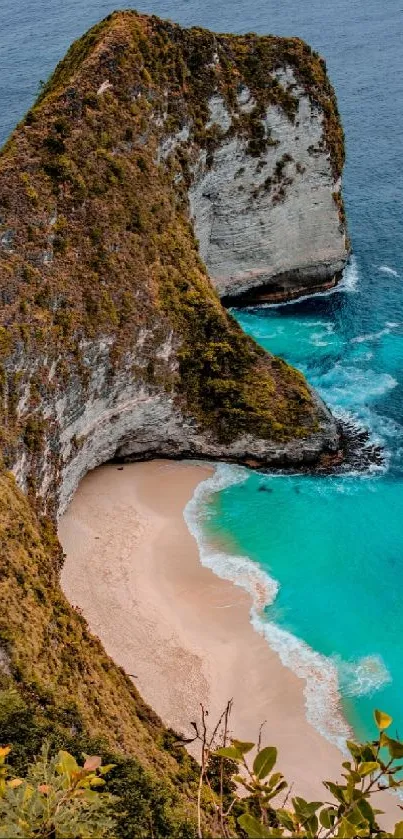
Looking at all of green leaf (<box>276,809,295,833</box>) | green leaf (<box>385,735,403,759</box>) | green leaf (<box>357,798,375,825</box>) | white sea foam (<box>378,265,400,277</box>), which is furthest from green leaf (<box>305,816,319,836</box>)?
white sea foam (<box>378,265,400,277</box>)

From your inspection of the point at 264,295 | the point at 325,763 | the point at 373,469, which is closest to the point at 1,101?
the point at 264,295

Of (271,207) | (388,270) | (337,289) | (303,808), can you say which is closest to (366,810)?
(303,808)

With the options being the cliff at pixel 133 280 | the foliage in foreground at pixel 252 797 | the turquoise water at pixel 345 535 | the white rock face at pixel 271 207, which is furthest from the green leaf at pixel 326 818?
the white rock face at pixel 271 207

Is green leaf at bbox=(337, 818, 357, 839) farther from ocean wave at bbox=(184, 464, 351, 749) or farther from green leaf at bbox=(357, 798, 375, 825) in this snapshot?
ocean wave at bbox=(184, 464, 351, 749)

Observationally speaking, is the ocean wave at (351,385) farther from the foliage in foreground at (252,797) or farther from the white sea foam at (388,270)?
the foliage in foreground at (252,797)

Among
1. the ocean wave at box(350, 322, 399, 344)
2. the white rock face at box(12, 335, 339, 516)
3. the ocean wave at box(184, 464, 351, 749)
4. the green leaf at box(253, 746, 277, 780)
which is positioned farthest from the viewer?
the ocean wave at box(350, 322, 399, 344)

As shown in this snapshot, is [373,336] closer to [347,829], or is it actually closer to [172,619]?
[172,619]
